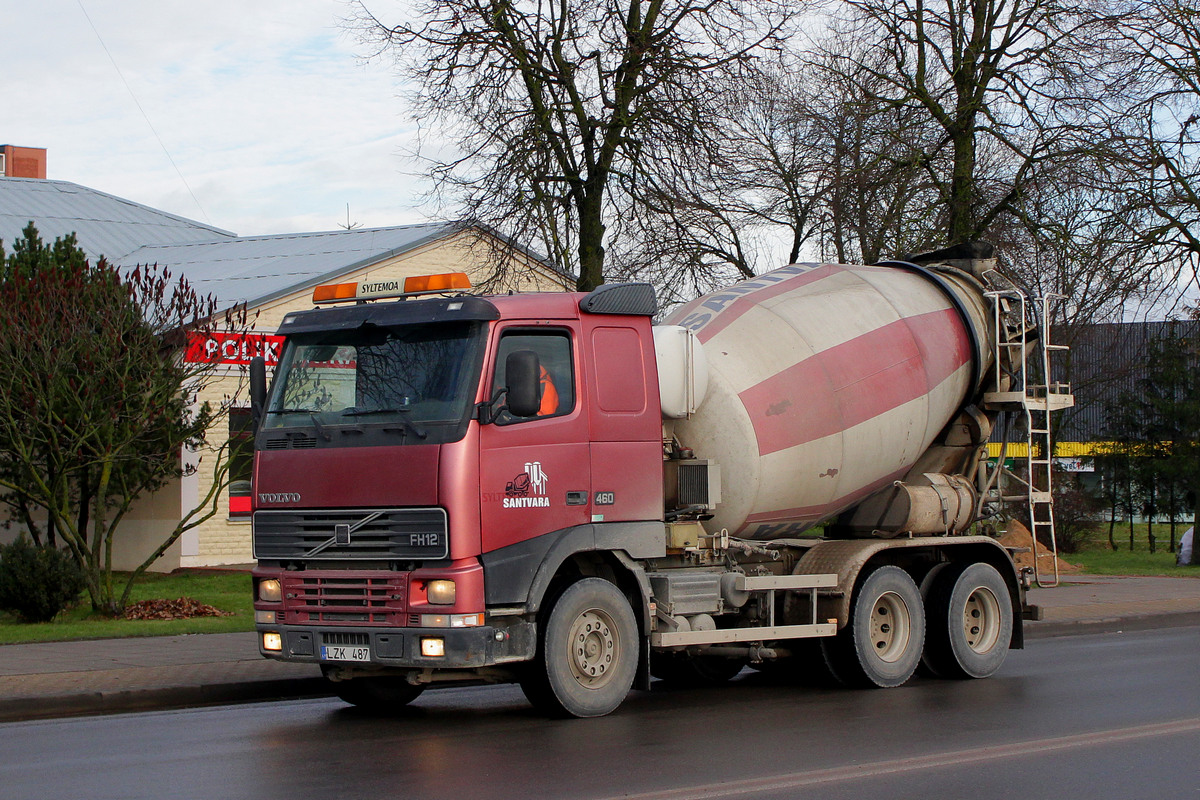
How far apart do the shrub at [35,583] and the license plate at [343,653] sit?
31.2 feet

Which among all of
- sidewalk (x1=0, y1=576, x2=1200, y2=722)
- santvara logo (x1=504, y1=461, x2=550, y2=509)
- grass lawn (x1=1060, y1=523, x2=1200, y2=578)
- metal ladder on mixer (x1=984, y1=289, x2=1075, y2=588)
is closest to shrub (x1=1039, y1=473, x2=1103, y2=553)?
grass lawn (x1=1060, y1=523, x2=1200, y2=578)

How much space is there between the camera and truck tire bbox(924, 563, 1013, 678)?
12477mm

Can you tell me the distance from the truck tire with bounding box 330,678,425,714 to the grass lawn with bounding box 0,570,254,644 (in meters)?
5.50

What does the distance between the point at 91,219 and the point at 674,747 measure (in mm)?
32219

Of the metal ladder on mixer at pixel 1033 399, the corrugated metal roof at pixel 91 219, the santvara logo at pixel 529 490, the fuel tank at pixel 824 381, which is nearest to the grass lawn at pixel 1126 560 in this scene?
the metal ladder on mixer at pixel 1033 399

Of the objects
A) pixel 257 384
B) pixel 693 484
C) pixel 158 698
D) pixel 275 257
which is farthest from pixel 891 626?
pixel 275 257

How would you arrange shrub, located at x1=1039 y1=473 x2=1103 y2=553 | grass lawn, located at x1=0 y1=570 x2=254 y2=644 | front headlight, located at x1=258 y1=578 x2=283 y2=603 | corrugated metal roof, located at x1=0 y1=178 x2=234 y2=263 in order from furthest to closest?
corrugated metal roof, located at x1=0 y1=178 x2=234 y2=263
shrub, located at x1=1039 y1=473 x2=1103 y2=553
grass lawn, located at x1=0 y1=570 x2=254 y2=644
front headlight, located at x1=258 y1=578 x2=283 y2=603

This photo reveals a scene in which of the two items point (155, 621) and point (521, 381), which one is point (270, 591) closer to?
point (521, 381)

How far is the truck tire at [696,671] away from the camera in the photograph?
12.7 m

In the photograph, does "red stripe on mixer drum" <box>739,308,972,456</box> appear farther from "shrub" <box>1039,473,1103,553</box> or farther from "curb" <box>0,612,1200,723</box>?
"shrub" <box>1039,473,1103,553</box>

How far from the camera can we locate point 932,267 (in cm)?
1411

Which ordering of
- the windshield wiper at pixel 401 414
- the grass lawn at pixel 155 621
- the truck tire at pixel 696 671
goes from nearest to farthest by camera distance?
1. the windshield wiper at pixel 401 414
2. the truck tire at pixel 696 671
3. the grass lawn at pixel 155 621

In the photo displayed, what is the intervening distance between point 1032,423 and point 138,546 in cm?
1960

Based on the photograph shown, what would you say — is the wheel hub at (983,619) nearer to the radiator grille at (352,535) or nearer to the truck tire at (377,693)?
the truck tire at (377,693)
